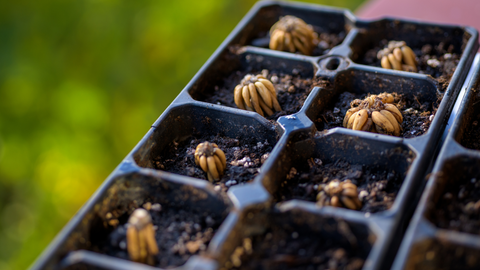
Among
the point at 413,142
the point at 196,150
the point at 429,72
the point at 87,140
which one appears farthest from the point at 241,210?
the point at 87,140

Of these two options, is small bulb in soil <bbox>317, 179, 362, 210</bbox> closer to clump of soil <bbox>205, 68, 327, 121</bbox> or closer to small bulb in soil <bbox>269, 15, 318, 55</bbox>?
clump of soil <bbox>205, 68, 327, 121</bbox>

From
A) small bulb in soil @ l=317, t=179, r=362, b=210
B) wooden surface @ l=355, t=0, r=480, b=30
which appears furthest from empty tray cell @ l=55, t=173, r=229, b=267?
wooden surface @ l=355, t=0, r=480, b=30

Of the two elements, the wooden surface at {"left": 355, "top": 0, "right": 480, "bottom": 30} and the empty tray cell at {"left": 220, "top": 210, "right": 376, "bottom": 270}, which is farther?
the wooden surface at {"left": 355, "top": 0, "right": 480, "bottom": 30}

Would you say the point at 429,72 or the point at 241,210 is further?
the point at 429,72

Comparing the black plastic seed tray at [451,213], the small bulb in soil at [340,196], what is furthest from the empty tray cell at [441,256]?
the small bulb in soil at [340,196]

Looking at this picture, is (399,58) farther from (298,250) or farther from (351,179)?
(298,250)

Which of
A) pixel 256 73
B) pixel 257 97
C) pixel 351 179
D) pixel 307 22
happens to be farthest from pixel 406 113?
pixel 307 22

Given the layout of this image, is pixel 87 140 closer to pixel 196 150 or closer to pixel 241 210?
pixel 196 150
